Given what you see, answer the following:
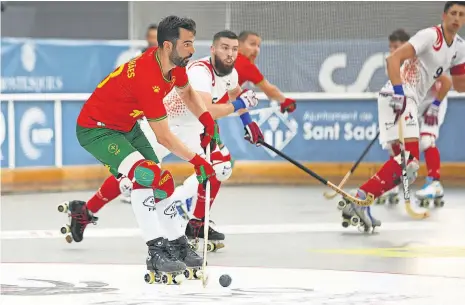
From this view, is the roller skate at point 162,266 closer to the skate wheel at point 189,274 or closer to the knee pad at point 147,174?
the skate wheel at point 189,274

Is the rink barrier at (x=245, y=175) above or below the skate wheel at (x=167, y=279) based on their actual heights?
above

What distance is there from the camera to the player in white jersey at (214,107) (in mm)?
7457

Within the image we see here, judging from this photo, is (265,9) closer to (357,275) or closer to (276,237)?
(276,237)

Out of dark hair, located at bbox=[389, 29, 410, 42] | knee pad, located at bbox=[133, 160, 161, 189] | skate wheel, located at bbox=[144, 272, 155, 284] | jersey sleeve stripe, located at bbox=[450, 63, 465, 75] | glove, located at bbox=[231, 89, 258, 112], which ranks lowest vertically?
skate wheel, located at bbox=[144, 272, 155, 284]

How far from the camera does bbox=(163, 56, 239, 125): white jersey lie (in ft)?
Answer: 24.8

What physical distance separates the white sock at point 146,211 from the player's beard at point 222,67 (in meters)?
1.63

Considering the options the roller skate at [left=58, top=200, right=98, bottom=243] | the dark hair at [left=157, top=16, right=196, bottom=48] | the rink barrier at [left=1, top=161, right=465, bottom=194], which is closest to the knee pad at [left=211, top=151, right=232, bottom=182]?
the roller skate at [left=58, top=200, right=98, bottom=243]

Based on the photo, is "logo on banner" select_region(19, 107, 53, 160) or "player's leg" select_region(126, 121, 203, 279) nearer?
"player's leg" select_region(126, 121, 203, 279)

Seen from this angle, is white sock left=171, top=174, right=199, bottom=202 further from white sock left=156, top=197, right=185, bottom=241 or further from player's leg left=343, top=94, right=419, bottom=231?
player's leg left=343, top=94, right=419, bottom=231

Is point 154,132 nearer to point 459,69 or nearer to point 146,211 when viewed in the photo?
point 146,211

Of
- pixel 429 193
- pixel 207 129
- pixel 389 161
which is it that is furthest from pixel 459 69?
pixel 207 129

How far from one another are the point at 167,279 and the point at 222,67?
190 cm

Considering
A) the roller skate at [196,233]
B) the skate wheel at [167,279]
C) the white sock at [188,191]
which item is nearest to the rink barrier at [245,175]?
the white sock at [188,191]

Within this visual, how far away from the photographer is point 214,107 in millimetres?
7418
